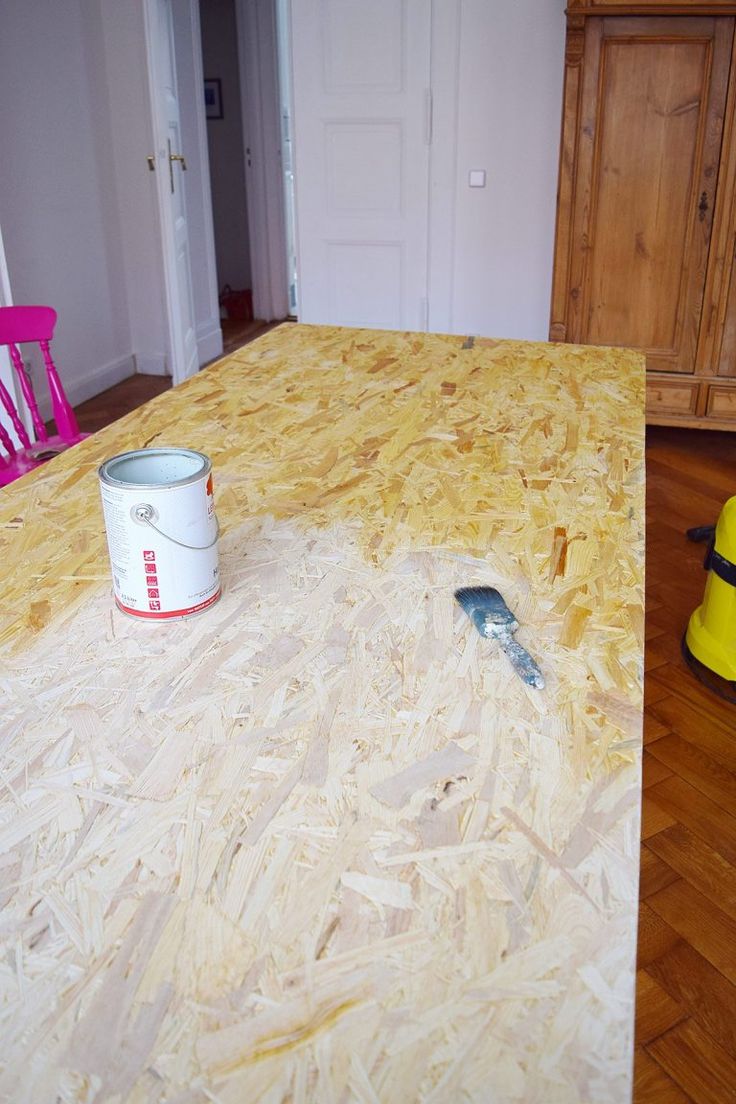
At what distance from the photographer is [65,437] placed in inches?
98.0

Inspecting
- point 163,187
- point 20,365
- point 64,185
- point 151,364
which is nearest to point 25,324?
point 20,365

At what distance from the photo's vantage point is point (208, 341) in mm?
5520

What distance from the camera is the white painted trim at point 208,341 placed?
541 centimetres

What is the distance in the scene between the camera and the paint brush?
0.99 m

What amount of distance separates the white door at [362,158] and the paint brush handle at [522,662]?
3843 millimetres

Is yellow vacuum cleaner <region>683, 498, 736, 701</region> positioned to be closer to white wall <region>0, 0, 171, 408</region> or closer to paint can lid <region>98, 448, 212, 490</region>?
paint can lid <region>98, 448, 212, 490</region>

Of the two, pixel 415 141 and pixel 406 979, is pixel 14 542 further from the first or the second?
pixel 415 141

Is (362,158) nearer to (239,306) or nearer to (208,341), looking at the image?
(208,341)

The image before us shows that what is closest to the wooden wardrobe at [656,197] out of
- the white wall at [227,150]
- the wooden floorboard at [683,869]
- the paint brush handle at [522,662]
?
the wooden floorboard at [683,869]

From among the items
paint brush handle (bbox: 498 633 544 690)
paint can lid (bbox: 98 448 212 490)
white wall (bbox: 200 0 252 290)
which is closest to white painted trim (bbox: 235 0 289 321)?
white wall (bbox: 200 0 252 290)

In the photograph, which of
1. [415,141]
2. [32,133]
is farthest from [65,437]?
[415,141]

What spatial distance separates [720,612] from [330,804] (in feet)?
5.85

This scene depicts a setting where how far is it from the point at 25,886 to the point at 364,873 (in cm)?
27

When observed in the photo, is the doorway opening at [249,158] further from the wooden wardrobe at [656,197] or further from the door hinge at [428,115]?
the wooden wardrobe at [656,197]
